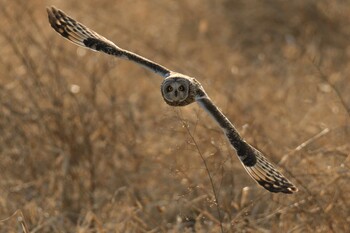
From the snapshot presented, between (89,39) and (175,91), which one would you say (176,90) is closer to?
(175,91)

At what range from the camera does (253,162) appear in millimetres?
4375

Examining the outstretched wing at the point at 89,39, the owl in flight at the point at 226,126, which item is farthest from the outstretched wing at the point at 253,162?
the outstretched wing at the point at 89,39

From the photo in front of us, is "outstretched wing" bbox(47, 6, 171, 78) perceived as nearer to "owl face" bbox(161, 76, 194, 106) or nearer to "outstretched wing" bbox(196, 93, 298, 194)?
"owl face" bbox(161, 76, 194, 106)

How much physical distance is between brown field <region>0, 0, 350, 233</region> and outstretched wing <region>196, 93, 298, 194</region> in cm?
9

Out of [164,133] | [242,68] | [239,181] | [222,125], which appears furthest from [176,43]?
[222,125]

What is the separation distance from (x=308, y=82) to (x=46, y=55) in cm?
236

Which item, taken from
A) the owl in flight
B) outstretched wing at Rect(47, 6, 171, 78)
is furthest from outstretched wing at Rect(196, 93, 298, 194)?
outstretched wing at Rect(47, 6, 171, 78)

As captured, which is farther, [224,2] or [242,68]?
[224,2]

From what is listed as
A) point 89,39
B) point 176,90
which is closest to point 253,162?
point 176,90

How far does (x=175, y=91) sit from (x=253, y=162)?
0.44 meters

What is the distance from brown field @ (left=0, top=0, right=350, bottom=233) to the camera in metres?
5.08

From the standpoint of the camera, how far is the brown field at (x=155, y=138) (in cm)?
508

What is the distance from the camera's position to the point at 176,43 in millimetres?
8445

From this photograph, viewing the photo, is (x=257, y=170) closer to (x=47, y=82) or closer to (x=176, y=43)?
(x=47, y=82)
